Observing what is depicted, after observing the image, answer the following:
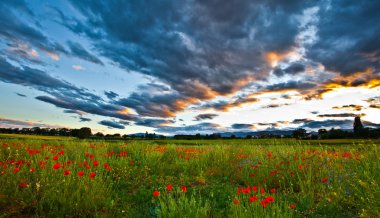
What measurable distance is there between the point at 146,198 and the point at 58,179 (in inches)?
83.4

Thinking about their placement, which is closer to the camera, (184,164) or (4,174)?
(4,174)

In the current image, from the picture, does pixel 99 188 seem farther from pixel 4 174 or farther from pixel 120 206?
pixel 4 174

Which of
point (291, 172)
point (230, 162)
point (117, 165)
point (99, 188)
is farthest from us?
point (230, 162)

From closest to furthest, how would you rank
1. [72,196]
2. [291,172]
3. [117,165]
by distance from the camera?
[72,196], [291,172], [117,165]

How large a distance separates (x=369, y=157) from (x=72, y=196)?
6699 millimetres

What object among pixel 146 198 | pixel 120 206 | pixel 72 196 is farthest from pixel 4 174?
pixel 146 198

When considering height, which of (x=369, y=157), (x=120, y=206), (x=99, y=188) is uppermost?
(x=369, y=157)

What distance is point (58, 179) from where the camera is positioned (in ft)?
19.9

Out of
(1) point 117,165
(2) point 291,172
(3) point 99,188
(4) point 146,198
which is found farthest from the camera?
(1) point 117,165

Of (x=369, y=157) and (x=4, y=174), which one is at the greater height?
(x=369, y=157)

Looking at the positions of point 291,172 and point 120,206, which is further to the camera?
point 291,172

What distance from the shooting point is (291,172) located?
8.11m

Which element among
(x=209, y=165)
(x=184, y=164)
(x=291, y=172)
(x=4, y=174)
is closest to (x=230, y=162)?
(x=209, y=165)

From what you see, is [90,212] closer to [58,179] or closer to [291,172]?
[58,179]
